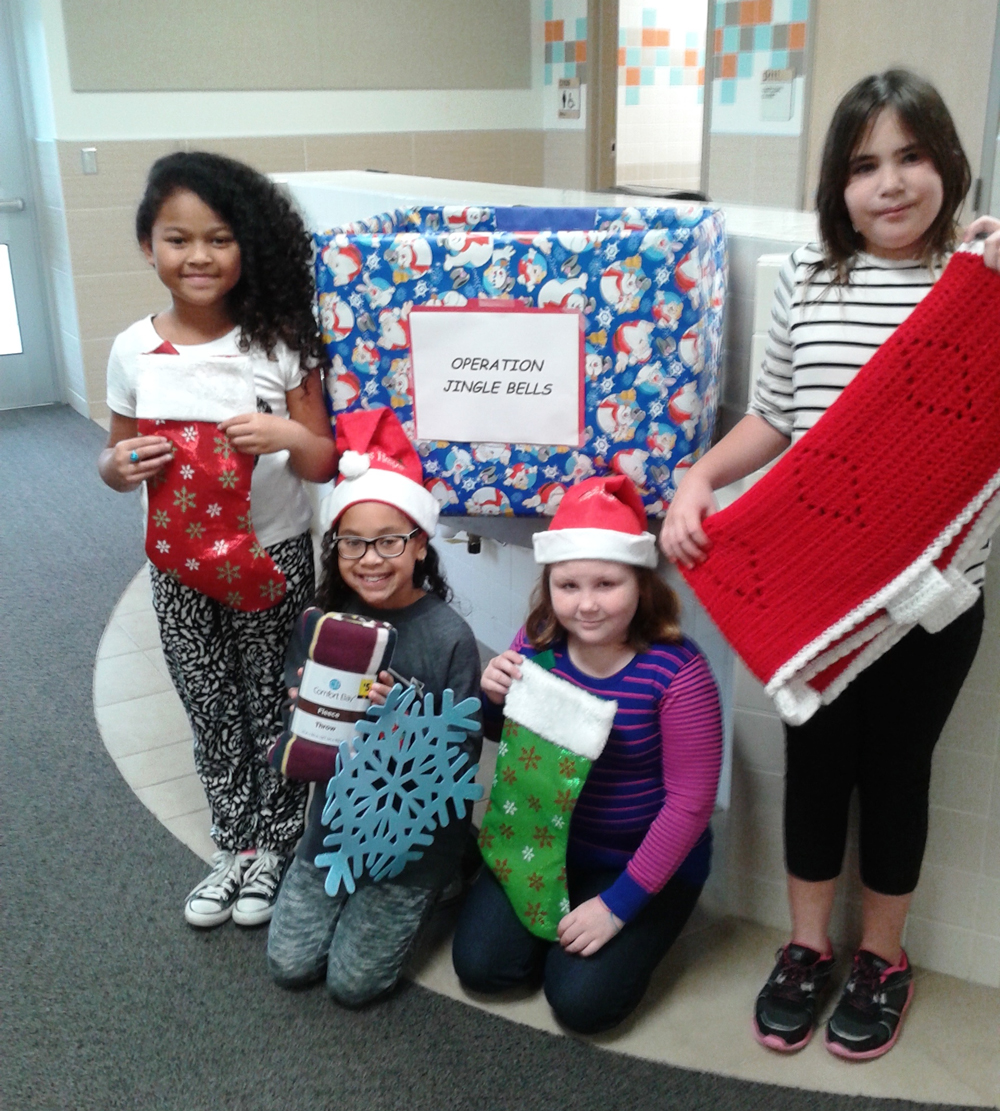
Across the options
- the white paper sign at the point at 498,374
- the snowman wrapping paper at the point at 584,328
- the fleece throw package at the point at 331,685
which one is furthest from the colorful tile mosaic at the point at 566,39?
the fleece throw package at the point at 331,685

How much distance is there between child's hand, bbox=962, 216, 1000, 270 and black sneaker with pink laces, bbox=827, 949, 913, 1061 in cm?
89

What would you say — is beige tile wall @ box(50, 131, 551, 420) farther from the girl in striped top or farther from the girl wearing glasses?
the girl in striped top

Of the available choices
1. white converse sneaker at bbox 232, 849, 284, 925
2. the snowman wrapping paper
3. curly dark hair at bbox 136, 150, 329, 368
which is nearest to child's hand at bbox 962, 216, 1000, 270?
the snowman wrapping paper

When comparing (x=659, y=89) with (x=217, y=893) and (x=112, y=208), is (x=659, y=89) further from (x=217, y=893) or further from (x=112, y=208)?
(x=217, y=893)

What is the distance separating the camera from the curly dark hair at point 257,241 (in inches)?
59.1

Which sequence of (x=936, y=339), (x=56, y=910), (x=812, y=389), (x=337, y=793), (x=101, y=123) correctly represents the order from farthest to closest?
(x=101, y=123)
(x=56, y=910)
(x=337, y=793)
(x=812, y=389)
(x=936, y=339)

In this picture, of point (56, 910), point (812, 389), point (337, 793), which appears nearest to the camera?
point (812, 389)

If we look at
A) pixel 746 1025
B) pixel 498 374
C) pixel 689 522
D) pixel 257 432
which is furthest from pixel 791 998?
pixel 257 432

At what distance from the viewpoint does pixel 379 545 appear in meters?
1.55

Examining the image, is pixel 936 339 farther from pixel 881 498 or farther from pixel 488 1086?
pixel 488 1086

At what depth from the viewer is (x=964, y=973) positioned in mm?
1588

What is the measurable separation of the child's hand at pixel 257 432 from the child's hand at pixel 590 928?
29.0 inches

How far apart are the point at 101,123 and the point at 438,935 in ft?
12.0

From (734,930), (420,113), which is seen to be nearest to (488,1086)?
(734,930)
